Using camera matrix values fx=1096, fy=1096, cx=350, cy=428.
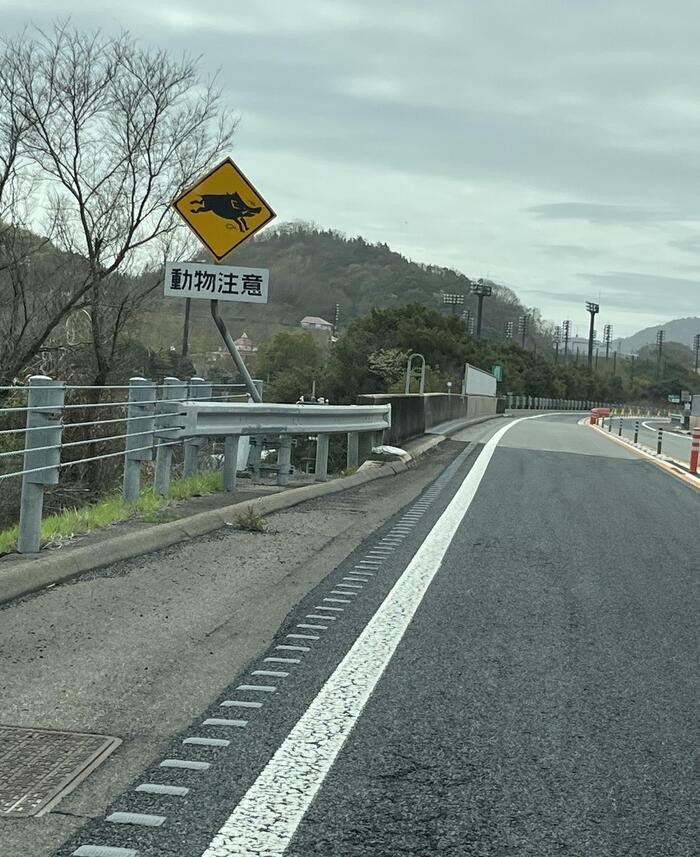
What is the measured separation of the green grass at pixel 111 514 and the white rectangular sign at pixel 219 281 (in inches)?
82.3

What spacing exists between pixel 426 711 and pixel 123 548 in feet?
12.5

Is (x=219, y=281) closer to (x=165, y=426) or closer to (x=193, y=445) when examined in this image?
(x=193, y=445)

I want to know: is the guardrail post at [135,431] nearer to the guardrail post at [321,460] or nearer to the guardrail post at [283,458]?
the guardrail post at [283,458]

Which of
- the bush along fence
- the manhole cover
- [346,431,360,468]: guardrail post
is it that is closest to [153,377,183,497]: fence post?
the bush along fence

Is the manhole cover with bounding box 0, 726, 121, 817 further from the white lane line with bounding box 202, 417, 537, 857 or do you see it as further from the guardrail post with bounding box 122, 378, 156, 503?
the guardrail post with bounding box 122, 378, 156, 503

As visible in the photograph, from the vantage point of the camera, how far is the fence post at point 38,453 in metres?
7.23

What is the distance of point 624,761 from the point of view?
4.06 meters

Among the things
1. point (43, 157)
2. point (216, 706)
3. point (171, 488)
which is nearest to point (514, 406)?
point (43, 157)

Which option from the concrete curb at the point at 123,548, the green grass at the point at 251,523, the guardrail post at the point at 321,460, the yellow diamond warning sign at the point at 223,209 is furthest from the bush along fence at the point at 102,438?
the yellow diamond warning sign at the point at 223,209

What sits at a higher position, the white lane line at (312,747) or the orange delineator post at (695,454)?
the orange delineator post at (695,454)

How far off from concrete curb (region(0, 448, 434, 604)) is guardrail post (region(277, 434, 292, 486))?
40cm

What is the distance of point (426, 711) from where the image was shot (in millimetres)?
4566

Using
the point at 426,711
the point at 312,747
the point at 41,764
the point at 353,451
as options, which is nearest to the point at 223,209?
the point at 353,451

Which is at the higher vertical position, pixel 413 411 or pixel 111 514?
pixel 413 411
